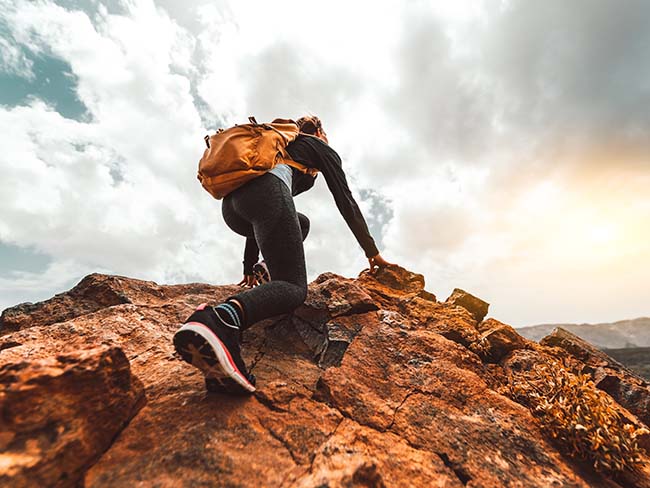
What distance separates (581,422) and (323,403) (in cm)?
212

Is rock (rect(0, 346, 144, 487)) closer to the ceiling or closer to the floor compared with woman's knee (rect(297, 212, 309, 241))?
closer to the floor

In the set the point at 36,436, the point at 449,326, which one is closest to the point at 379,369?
the point at 449,326

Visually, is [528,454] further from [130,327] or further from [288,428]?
[130,327]

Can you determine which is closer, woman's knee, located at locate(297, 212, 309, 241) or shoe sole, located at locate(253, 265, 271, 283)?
shoe sole, located at locate(253, 265, 271, 283)

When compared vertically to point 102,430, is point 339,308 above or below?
above

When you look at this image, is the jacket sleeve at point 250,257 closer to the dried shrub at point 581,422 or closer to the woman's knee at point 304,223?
the woman's knee at point 304,223

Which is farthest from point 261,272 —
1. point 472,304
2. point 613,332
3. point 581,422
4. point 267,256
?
point 613,332

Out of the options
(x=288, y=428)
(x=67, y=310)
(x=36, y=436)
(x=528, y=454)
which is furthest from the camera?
(x=67, y=310)

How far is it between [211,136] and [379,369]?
9.72ft

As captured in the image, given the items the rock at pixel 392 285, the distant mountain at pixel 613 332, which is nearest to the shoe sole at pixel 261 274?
the rock at pixel 392 285

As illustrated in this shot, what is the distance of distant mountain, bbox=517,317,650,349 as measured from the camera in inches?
3639

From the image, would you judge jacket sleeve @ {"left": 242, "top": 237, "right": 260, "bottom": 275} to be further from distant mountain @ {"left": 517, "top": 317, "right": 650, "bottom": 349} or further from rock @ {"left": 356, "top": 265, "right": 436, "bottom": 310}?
distant mountain @ {"left": 517, "top": 317, "right": 650, "bottom": 349}

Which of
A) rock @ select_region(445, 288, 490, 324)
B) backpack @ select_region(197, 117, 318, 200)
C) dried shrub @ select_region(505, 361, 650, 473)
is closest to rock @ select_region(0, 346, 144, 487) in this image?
backpack @ select_region(197, 117, 318, 200)

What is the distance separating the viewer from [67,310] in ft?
13.4
